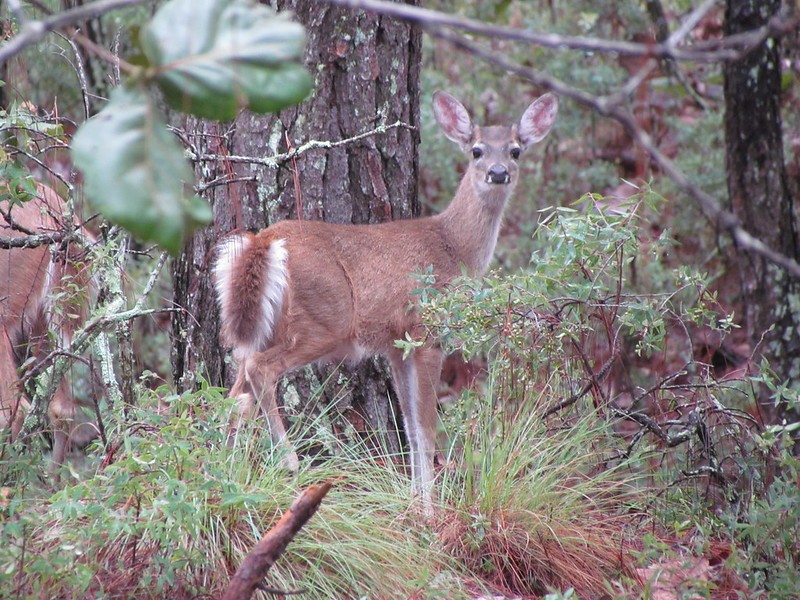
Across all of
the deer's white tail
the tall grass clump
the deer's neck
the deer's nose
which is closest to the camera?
the tall grass clump

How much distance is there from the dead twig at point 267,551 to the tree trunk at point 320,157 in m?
2.31

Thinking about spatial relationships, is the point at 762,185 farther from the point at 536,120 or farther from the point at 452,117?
the point at 452,117

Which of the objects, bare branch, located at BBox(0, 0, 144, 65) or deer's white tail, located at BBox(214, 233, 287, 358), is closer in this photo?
bare branch, located at BBox(0, 0, 144, 65)

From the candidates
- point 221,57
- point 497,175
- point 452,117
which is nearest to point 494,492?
point 221,57

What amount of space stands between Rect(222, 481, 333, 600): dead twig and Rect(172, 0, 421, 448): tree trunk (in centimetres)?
231

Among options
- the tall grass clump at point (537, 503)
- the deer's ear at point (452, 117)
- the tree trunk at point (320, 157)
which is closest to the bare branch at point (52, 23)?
the tall grass clump at point (537, 503)

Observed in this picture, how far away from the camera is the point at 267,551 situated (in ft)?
10.7

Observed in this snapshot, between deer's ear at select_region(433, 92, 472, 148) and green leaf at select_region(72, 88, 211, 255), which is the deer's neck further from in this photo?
green leaf at select_region(72, 88, 211, 255)

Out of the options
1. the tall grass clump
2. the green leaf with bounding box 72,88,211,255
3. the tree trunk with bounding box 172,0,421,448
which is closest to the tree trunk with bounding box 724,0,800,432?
the tree trunk with bounding box 172,0,421,448

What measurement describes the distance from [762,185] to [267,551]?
18.3 feet

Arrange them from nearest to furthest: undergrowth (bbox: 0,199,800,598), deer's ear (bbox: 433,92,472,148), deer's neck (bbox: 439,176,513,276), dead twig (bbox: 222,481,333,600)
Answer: dead twig (bbox: 222,481,333,600) < undergrowth (bbox: 0,199,800,598) < deer's neck (bbox: 439,176,513,276) < deer's ear (bbox: 433,92,472,148)

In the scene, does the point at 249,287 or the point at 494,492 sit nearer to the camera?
the point at 494,492

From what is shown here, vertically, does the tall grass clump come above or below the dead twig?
below

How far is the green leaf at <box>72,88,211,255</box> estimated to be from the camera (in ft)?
6.08
